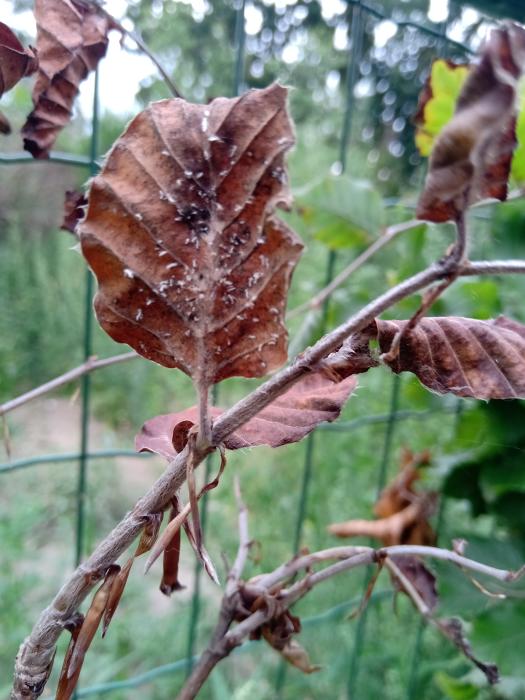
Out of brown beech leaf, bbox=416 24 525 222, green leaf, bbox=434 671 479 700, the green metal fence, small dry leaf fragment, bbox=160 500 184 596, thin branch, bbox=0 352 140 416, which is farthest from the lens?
green leaf, bbox=434 671 479 700

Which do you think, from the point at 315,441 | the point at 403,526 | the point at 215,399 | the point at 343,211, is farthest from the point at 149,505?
the point at 315,441

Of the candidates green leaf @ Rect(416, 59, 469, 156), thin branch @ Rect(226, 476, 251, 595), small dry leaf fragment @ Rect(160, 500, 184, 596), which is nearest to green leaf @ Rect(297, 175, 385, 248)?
green leaf @ Rect(416, 59, 469, 156)

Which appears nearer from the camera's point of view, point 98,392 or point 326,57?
point 326,57

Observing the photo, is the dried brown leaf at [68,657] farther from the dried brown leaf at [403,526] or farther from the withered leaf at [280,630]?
the dried brown leaf at [403,526]

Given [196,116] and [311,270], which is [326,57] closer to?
[311,270]

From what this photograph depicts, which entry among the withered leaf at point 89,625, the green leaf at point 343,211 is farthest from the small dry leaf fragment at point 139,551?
the green leaf at point 343,211

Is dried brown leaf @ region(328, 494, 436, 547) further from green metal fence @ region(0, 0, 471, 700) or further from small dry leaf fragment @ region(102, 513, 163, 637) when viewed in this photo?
small dry leaf fragment @ region(102, 513, 163, 637)

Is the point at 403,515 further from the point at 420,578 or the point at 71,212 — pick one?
the point at 71,212

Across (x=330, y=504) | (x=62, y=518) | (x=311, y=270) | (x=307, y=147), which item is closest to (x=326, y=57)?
(x=307, y=147)
